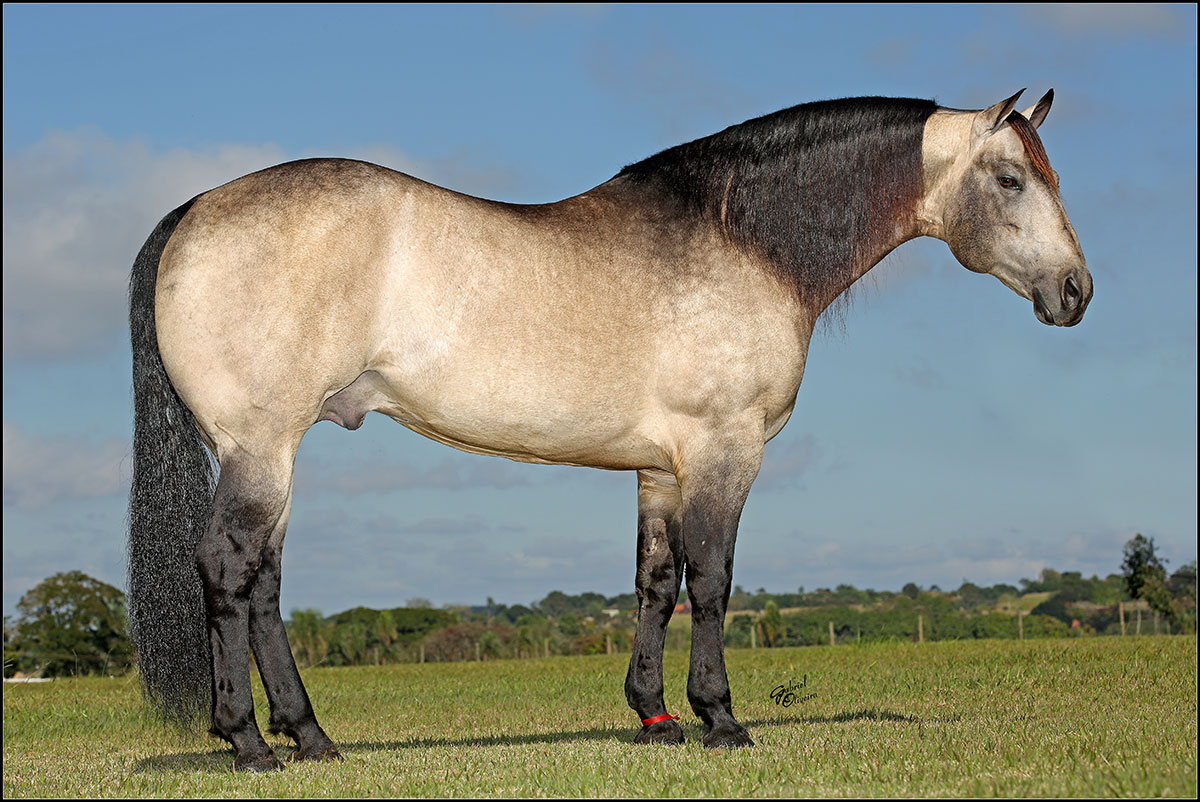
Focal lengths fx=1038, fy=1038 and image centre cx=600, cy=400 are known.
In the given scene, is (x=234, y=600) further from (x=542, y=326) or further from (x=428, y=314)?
(x=542, y=326)

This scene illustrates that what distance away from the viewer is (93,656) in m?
15.5

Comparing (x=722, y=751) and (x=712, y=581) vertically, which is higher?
(x=712, y=581)

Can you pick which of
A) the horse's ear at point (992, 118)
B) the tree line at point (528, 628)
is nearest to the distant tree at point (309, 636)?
the tree line at point (528, 628)

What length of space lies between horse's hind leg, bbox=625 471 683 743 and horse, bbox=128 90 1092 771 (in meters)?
0.02

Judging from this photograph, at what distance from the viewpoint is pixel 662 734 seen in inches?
260

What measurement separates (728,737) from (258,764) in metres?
2.69

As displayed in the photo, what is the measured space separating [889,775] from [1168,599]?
3299 cm

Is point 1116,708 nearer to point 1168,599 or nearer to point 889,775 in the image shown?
point 889,775

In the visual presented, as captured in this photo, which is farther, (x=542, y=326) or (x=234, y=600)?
(x=542, y=326)

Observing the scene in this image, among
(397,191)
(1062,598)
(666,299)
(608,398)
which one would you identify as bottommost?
(1062,598)

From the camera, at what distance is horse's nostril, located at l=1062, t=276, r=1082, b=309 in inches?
265

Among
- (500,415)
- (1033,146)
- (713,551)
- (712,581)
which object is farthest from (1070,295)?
(500,415)

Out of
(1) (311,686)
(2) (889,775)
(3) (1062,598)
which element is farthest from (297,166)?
(3) (1062,598)

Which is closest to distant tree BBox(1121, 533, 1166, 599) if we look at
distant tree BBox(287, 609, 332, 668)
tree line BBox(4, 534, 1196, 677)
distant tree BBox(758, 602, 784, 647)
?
tree line BBox(4, 534, 1196, 677)
